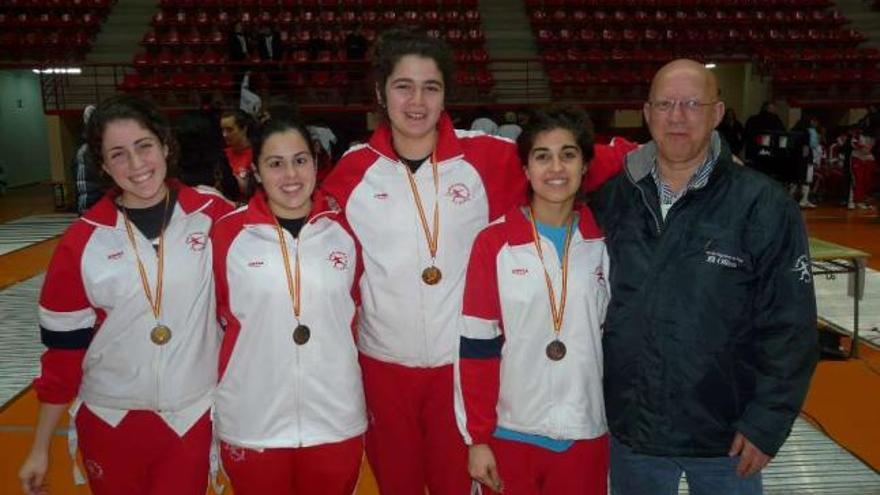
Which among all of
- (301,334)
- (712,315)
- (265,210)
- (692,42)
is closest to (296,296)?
(301,334)

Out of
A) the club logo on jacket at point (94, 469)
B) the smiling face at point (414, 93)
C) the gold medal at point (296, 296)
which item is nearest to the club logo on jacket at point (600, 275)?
the smiling face at point (414, 93)

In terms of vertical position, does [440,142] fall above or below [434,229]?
above

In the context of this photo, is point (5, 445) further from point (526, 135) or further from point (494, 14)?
point (494, 14)

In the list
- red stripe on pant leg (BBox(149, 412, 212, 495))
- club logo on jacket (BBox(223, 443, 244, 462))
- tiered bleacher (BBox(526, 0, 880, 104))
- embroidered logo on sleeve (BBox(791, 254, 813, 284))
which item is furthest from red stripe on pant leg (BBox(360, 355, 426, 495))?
tiered bleacher (BBox(526, 0, 880, 104))

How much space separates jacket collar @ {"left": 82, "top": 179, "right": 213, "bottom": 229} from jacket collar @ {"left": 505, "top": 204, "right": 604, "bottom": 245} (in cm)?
91

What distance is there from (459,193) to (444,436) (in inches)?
30.0

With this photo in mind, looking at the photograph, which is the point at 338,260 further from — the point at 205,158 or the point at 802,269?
the point at 205,158

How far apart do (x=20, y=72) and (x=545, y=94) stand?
11.2 meters

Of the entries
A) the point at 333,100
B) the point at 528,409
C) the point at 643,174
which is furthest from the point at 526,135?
the point at 333,100

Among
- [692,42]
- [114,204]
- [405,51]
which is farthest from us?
[692,42]

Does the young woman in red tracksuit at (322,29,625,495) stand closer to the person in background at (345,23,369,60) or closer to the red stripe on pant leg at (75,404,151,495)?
the red stripe on pant leg at (75,404,151,495)

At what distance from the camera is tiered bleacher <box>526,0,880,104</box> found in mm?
14438

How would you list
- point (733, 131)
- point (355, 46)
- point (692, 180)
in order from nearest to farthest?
1. point (692, 180)
2. point (733, 131)
3. point (355, 46)

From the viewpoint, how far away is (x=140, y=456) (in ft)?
7.17
